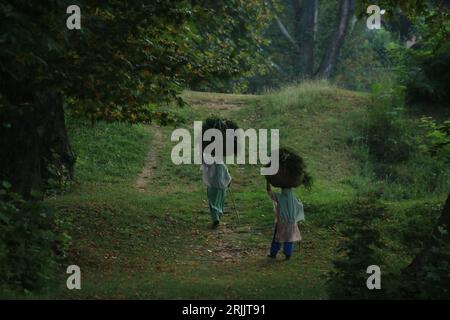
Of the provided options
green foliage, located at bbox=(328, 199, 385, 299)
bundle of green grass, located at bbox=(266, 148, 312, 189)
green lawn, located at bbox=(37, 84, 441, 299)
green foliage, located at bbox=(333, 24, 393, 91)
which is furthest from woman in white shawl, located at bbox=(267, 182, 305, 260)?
green foliage, located at bbox=(333, 24, 393, 91)

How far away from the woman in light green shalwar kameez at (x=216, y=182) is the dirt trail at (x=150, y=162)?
4.49 metres

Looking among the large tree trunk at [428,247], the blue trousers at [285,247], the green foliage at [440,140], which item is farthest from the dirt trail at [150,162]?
the large tree trunk at [428,247]

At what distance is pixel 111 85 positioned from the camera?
1355 centimetres

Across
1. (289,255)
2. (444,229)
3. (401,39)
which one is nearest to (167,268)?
(289,255)

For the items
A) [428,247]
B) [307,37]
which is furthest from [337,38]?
[428,247]

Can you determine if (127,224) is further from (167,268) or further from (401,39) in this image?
(401,39)

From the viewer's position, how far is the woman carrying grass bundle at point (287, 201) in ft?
50.2

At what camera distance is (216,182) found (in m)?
18.2

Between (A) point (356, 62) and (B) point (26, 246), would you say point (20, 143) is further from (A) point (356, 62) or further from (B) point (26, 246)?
(A) point (356, 62)

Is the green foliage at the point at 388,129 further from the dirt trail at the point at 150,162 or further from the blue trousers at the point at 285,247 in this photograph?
the blue trousers at the point at 285,247

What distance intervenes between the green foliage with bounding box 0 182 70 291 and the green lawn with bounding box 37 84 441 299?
1.13ft

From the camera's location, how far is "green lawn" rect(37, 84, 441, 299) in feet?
42.9

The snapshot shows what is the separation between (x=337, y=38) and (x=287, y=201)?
2906cm
